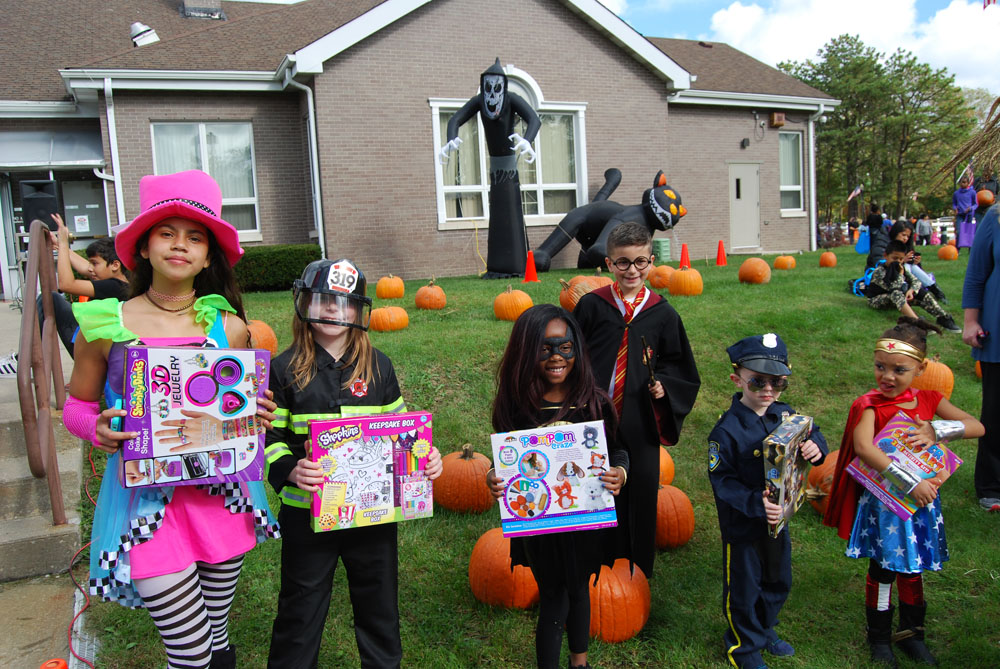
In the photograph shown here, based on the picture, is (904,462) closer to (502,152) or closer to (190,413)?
(190,413)

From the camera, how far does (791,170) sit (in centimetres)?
2088

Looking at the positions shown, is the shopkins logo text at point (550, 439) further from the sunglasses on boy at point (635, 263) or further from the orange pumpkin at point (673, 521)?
the orange pumpkin at point (673, 521)

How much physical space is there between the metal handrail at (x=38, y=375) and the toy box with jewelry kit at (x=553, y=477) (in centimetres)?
280

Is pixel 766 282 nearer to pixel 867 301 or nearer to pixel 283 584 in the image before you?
pixel 867 301

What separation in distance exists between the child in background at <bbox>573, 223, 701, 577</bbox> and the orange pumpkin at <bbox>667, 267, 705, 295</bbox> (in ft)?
21.8

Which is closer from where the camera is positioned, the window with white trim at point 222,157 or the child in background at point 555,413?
the child in background at point 555,413

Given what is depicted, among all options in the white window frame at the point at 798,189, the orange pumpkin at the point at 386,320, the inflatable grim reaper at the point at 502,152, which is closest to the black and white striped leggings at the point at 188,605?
the orange pumpkin at the point at 386,320

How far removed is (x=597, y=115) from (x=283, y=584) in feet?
50.3

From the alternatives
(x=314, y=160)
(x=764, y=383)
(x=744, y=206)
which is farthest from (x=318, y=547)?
(x=744, y=206)

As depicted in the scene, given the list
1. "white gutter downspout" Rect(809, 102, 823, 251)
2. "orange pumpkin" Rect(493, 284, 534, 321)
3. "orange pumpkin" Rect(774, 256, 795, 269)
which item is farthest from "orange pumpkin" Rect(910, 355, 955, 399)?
"white gutter downspout" Rect(809, 102, 823, 251)

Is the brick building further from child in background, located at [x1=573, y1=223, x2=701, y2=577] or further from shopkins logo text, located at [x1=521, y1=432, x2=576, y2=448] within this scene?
shopkins logo text, located at [x1=521, y1=432, x2=576, y2=448]

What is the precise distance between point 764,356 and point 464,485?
7.72 feet

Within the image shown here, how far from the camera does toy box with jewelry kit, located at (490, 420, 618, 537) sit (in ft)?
8.60

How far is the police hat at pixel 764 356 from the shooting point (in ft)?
9.96
